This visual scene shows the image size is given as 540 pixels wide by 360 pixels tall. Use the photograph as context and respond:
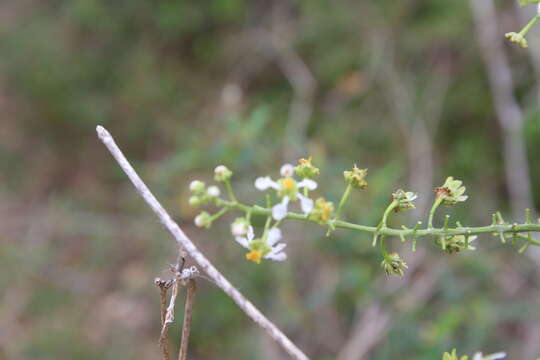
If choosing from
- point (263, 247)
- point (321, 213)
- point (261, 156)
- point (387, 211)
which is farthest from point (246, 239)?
point (261, 156)

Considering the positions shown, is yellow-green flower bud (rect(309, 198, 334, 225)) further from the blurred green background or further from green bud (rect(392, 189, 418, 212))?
the blurred green background

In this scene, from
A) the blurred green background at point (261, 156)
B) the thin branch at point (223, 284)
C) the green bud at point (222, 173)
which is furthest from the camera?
the blurred green background at point (261, 156)

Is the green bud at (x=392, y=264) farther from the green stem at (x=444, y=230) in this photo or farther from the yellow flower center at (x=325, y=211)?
the yellow flower center at (x=325, y=211)

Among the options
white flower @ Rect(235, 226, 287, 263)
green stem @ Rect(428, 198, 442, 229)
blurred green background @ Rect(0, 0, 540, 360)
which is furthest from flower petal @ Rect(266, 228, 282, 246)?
blurred green background @ Rect(0, 0, 540, 360)

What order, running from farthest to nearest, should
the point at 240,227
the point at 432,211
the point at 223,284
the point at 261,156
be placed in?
the point at 261,156, the point at 432,211, the point at 240,227, the point at 223,284

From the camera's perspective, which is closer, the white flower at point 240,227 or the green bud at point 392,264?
the white flower at point 240,227

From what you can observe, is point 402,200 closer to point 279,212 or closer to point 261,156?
point 279,212

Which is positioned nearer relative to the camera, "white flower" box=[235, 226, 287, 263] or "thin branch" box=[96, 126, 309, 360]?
"thin branch" box=[96, 126, 309, 360]

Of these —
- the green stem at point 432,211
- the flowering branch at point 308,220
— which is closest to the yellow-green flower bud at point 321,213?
the flowering branch at point 308,220
